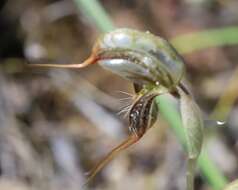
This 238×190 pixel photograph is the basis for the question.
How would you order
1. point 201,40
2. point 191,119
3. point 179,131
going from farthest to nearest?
point 201,40 → point 179,131 → point 191,119

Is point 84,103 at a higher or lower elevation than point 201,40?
lower

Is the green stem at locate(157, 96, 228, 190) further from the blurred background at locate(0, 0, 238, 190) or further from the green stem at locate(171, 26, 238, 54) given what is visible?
the green stem at locate(171, 26, 238, 54)

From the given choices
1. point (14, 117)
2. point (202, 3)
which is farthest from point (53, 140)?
point (202, 3)

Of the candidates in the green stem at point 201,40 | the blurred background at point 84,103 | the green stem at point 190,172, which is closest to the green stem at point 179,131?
the green stem at point 190,172

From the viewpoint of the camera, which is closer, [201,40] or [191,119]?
[191,119]

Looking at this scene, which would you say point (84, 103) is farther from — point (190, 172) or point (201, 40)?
point (190, 172)

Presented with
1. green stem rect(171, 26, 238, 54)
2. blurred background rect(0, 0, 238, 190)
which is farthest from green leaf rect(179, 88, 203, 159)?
green stem rect(171, 26, 238, 54)

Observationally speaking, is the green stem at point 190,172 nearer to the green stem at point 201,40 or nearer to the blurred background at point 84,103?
the blurred background at point 84,103

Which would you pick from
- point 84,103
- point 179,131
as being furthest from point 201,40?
point 179,131
